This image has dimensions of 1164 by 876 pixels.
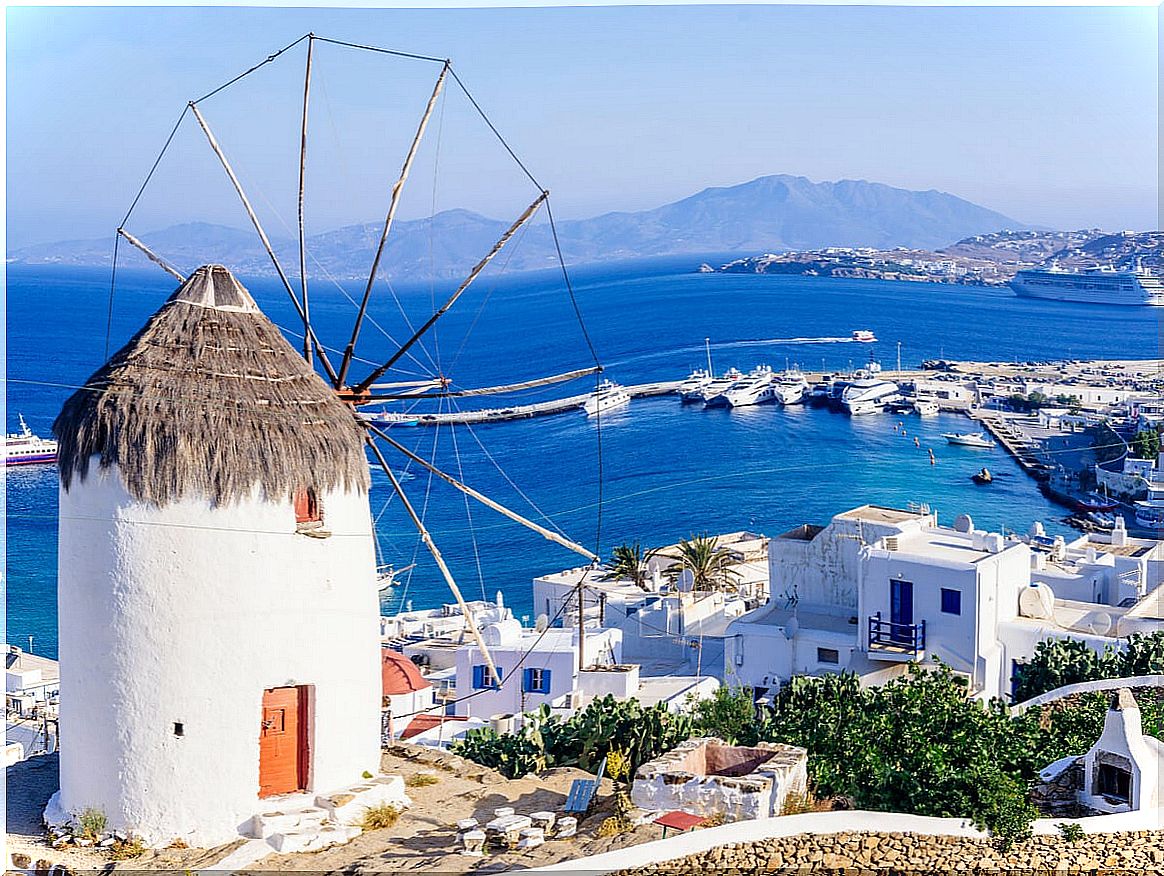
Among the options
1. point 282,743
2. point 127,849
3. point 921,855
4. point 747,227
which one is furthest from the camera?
point 747,227

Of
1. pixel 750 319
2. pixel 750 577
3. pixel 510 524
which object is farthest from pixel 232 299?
pixel 750 319

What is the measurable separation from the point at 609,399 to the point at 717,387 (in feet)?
13.1

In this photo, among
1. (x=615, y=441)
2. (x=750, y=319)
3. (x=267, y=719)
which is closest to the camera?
(x=267, y=719)

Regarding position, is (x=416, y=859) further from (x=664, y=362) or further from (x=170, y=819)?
(x=664, y=362)

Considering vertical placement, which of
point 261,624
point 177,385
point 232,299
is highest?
point 232,299

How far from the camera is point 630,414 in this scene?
46781 millimetres

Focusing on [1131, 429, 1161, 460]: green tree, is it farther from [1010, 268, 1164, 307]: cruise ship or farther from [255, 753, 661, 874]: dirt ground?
[255, 753, 661, 874]: dirt ground

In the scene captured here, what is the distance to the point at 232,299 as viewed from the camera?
8062 millimetres

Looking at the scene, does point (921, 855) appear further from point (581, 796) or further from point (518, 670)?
point (518, 670)

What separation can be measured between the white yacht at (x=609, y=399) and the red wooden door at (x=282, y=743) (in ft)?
116

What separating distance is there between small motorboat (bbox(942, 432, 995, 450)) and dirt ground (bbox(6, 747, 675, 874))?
1341 inches

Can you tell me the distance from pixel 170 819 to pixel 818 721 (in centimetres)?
369

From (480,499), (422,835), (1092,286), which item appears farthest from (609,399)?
(422,835)

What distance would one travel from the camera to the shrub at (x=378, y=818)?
7562mm
